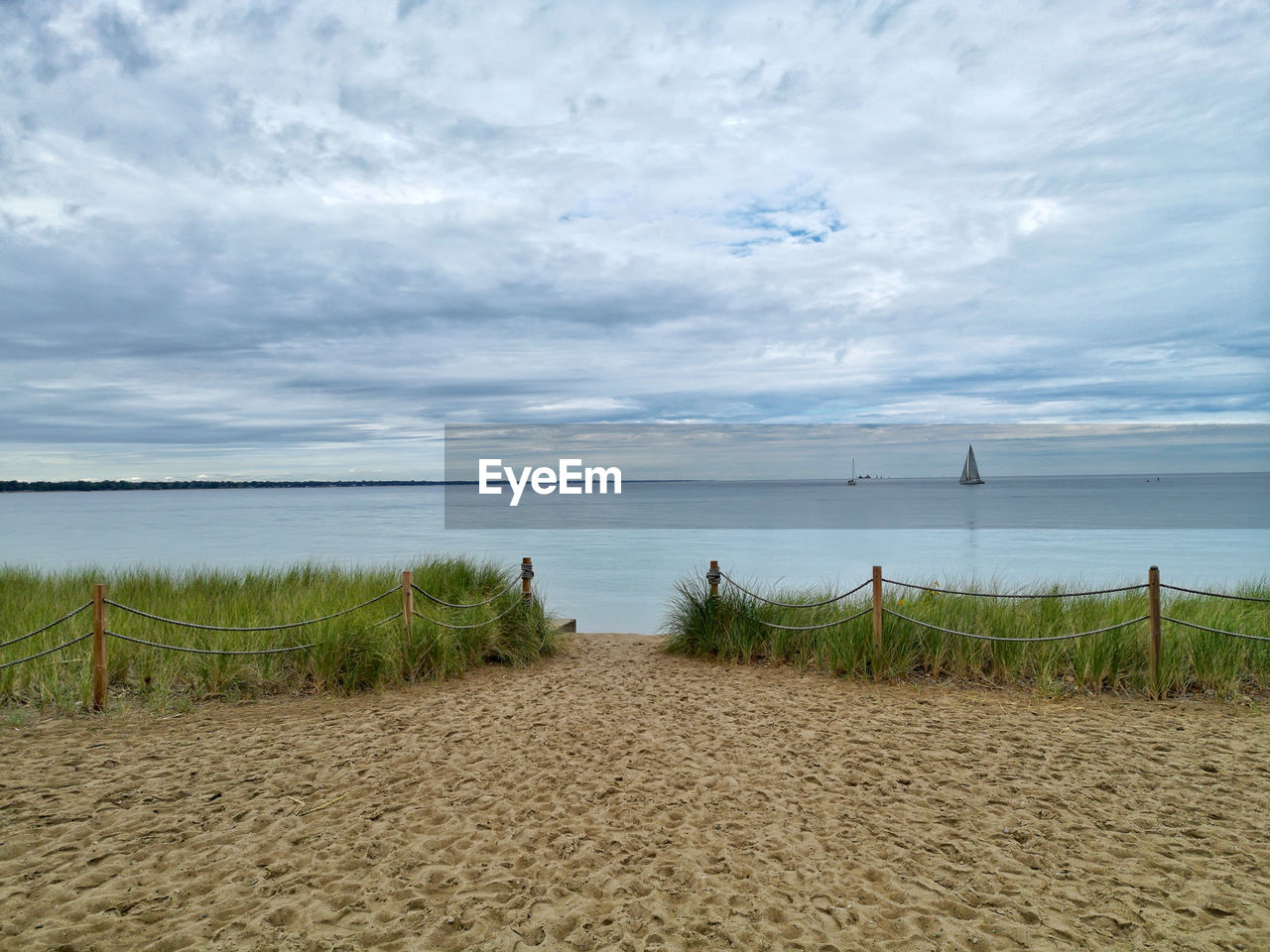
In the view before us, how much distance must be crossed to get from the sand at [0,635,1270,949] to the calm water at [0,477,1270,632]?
998cm

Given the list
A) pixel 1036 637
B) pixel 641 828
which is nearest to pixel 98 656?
pixel 641 828

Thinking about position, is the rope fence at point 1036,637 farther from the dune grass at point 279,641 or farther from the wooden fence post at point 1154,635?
the dune grass at point 279,641

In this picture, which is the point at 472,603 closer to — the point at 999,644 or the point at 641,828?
the point at 641,828

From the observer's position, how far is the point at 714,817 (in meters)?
4.72

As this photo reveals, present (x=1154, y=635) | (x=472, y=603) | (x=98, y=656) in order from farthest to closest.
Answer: (x=472, y=603)
(x=1154, y=635)
(x=98, y=656)

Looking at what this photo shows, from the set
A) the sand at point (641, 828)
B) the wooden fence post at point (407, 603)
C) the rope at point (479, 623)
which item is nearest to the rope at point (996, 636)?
the sand at point (641, 828)

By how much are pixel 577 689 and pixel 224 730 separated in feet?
10.5

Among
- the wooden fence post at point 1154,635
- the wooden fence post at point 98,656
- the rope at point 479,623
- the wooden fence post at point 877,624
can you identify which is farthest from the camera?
the rope at point 479,623

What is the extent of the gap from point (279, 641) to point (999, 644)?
755cm

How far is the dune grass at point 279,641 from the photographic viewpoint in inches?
296

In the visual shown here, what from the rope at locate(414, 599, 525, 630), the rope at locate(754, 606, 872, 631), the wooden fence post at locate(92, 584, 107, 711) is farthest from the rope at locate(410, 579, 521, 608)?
the rope at locate(754, 606, 872, 631)

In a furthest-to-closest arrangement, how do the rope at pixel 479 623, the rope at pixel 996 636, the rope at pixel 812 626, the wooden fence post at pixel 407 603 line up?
1. the rope at pixel 479 623
2. the rope at pixel 812 626
3. the wooden fence post at pixel 407 603
4. the rope at pixel 996 636

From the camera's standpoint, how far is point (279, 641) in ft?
27.2

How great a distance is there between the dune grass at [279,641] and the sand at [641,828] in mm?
623
